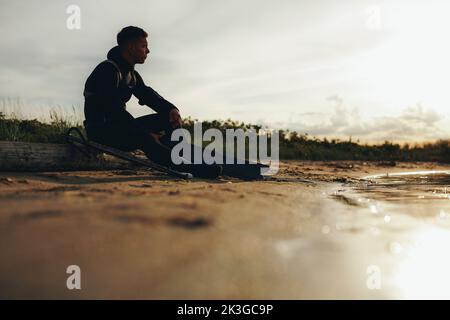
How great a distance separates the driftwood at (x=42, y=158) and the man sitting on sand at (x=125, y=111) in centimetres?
52

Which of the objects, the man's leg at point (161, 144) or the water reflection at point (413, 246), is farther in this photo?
the man's leg at point (161, 144)

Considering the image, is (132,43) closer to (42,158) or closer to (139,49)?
(139,49)

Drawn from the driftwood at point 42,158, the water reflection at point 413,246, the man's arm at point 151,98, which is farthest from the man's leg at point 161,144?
the water reflection at point 413,246

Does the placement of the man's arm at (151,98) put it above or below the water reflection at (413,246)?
above

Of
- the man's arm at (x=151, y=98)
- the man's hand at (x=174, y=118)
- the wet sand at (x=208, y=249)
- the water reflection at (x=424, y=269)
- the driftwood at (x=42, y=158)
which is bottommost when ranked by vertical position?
the water reflection at (x=424, y=269)

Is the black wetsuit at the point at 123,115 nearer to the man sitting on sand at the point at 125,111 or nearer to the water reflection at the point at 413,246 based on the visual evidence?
the man sitting on sand at the point at 125,111

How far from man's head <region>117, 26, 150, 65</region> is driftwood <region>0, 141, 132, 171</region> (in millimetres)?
1470

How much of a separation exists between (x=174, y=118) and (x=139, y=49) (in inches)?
38.1

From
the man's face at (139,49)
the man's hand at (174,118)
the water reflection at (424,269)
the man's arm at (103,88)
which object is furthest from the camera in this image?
the man's hand at (174,118)

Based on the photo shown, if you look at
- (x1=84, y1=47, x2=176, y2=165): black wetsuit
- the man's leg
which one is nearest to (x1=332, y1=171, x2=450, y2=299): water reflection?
the man's leg

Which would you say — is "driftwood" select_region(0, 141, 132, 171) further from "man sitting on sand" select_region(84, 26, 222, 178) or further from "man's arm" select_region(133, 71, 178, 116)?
"man's arm" select_region(133, 71, 178, 116)

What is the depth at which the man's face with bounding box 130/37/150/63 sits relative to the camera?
17.5 ft

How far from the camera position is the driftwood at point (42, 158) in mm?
5227
